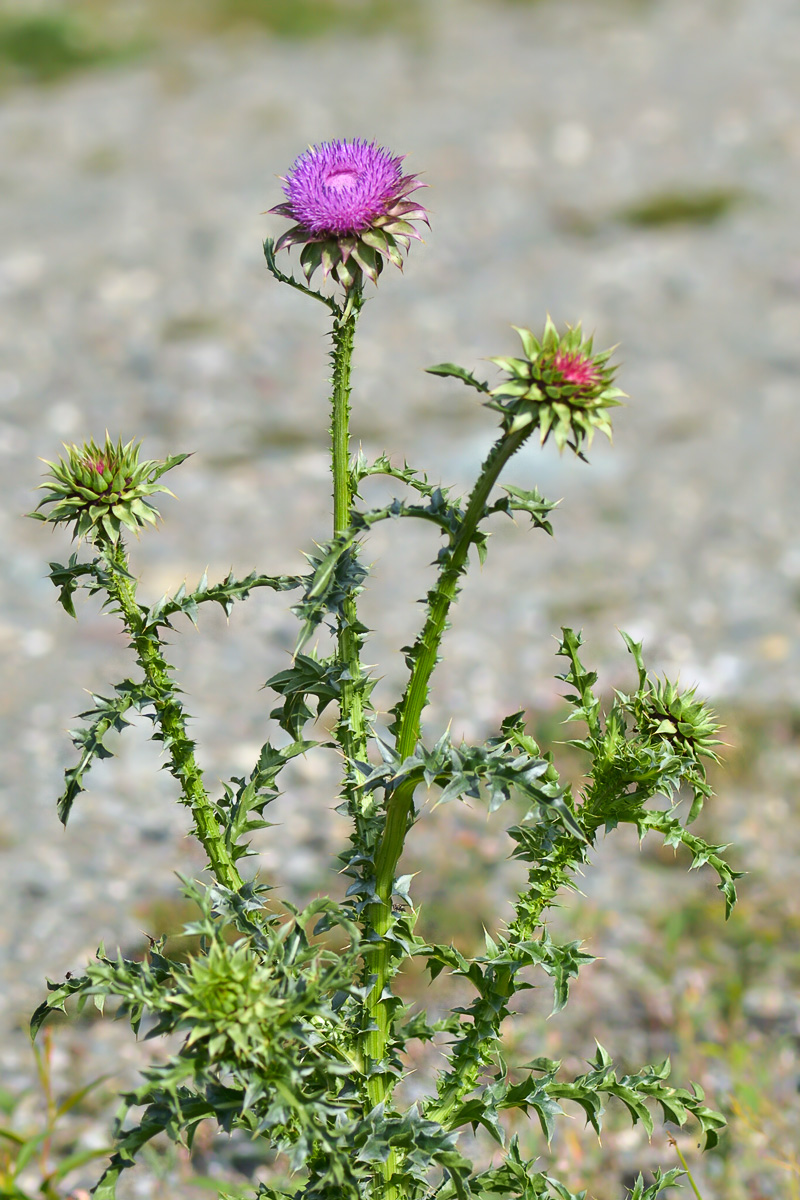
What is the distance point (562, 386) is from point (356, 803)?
1214mm

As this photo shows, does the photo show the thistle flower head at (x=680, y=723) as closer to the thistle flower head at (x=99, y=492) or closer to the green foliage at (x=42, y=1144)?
the thistle flower head at (x=99, y=492)

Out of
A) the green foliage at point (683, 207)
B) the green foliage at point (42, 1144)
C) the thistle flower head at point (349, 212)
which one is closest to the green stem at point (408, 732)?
the thistle flower head at point (349, 212)

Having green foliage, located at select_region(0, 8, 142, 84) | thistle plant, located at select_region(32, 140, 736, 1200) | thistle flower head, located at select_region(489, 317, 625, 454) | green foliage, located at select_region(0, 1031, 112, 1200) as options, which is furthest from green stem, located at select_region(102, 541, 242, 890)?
green foliage, located at select_region(0, 8, 142, 84)

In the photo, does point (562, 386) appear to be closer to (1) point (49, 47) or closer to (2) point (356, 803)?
(2) point (356, 803)

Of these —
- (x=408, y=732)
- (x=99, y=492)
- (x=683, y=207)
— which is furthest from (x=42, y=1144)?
(x=683, y=207)

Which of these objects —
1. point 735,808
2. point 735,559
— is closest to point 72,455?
point 735,808

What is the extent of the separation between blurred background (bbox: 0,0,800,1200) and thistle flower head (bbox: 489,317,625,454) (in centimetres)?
292

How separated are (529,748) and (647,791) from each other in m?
0.33

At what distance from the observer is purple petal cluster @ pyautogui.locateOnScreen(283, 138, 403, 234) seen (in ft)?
8.68

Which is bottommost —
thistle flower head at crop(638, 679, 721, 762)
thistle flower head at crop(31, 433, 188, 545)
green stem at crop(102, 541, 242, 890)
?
green stem at crop(102, 541, 242, 890)

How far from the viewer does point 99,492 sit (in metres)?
2.70

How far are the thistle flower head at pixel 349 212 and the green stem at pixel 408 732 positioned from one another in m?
0.51

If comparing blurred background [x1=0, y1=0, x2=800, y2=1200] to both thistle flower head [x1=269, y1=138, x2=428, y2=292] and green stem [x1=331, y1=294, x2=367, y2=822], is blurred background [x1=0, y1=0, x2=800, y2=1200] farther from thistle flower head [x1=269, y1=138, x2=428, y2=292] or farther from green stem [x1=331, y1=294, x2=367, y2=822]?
thistle flower head [x1=269, y1=138, x2=428, y2=292]

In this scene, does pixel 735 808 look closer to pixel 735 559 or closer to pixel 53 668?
pixel 735 559
